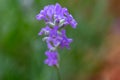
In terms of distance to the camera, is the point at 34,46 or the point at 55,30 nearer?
the point at 55,30

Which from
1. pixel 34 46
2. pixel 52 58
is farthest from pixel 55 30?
pixel 34 46

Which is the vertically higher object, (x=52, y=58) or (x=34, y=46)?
(x=34, y=46)

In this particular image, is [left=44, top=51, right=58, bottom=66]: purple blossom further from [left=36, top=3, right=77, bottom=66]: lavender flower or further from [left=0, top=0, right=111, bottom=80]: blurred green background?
[left=0, top=0, right=111, bottom=80]: blurred green background

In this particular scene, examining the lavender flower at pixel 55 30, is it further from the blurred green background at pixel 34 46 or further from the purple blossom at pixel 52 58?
the blurred green background at pixel 34 46

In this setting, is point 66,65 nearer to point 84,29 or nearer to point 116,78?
point 84,29

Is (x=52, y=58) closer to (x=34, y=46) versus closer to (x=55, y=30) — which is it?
(x=55, y=30)

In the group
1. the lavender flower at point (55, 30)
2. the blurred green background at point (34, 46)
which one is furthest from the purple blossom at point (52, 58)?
the blurred green background at point (34, 46)
